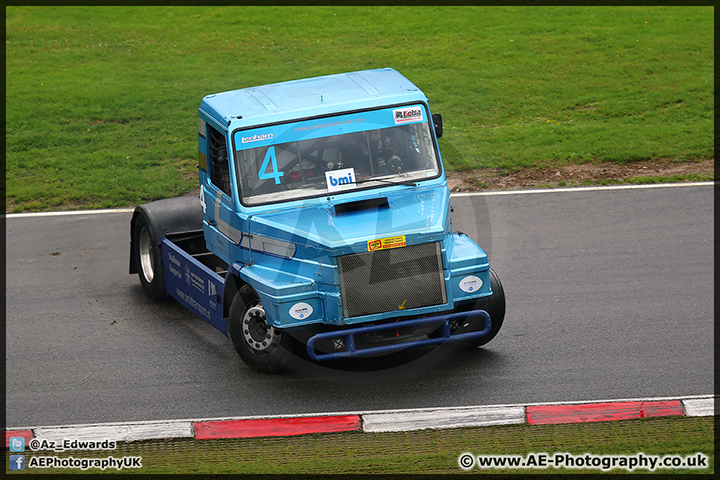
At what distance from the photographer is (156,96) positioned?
2105 cm

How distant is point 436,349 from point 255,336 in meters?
1.95

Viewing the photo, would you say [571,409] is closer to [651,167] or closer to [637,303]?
[637,303]

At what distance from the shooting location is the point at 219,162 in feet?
29.6

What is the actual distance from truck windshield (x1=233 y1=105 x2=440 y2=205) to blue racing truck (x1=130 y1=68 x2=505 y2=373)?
0.01 metres

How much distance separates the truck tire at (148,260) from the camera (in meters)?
10.9

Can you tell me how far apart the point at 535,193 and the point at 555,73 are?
8.07 m

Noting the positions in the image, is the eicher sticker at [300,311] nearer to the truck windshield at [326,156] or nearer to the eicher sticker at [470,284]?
the truck windshield at [326,156]

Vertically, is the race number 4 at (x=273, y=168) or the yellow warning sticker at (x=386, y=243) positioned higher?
the race number 4 at (x=273, y=168)

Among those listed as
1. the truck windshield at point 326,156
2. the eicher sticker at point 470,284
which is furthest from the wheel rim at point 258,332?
the eicher sticker at point 470,284

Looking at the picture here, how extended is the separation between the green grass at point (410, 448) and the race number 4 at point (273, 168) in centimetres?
264

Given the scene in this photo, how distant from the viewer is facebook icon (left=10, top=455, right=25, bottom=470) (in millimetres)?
7500

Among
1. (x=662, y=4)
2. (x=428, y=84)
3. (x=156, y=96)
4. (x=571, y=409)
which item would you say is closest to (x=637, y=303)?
(x=571, y=409)

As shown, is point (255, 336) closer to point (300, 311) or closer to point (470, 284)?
point (300, 311)

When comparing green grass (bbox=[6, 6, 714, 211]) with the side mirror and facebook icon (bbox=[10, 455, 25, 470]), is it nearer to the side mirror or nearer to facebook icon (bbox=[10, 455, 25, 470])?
the side mirror
